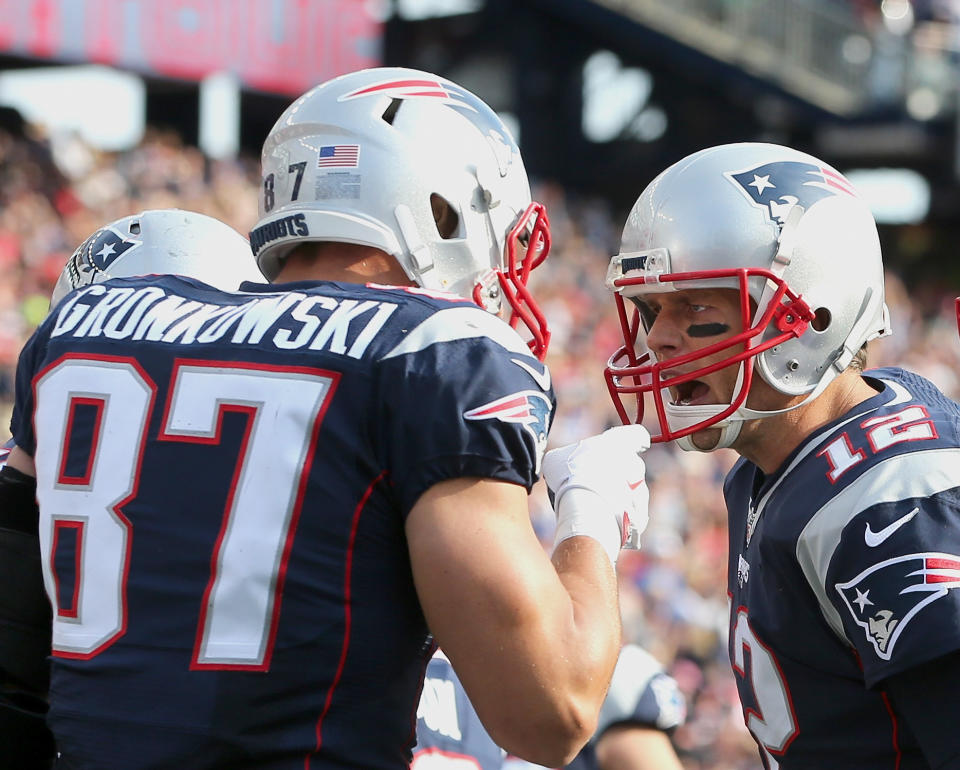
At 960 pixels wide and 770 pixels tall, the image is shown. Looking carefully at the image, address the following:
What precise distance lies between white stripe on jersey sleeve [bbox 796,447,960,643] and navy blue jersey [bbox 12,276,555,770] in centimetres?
66

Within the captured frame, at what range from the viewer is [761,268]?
271cm

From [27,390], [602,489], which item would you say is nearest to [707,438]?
[602,489]

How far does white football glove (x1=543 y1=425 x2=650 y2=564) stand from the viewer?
2.11m

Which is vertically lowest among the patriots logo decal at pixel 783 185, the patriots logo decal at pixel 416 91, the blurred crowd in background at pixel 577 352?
the blurred crowd in background at pixel 577 352

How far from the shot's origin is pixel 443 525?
1834mm

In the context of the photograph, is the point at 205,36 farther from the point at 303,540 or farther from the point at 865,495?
the point at 303,540

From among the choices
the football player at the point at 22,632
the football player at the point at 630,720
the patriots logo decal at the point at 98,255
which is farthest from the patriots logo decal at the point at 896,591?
the patriots logo decal at the point at 98,255

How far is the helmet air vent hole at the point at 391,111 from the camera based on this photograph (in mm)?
2451

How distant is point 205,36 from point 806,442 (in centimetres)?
1170

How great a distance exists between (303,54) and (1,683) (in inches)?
499

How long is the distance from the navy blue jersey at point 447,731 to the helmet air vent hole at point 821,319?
1.09m

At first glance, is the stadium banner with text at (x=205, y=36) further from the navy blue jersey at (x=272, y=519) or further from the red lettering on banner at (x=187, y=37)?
the navy blue jersey at (x=272, y=519)

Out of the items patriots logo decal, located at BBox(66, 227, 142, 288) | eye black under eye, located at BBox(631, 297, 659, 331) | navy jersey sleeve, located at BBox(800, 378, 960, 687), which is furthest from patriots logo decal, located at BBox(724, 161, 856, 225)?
patriots logo decal, located at BBox(66, 227, 142, 288)

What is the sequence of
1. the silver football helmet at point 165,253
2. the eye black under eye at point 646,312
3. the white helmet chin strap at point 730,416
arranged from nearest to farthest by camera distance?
the white helmet chin strap at point 730,416 → the eye black under eye at point 646,312 → the silver football helmet at point 165,253
